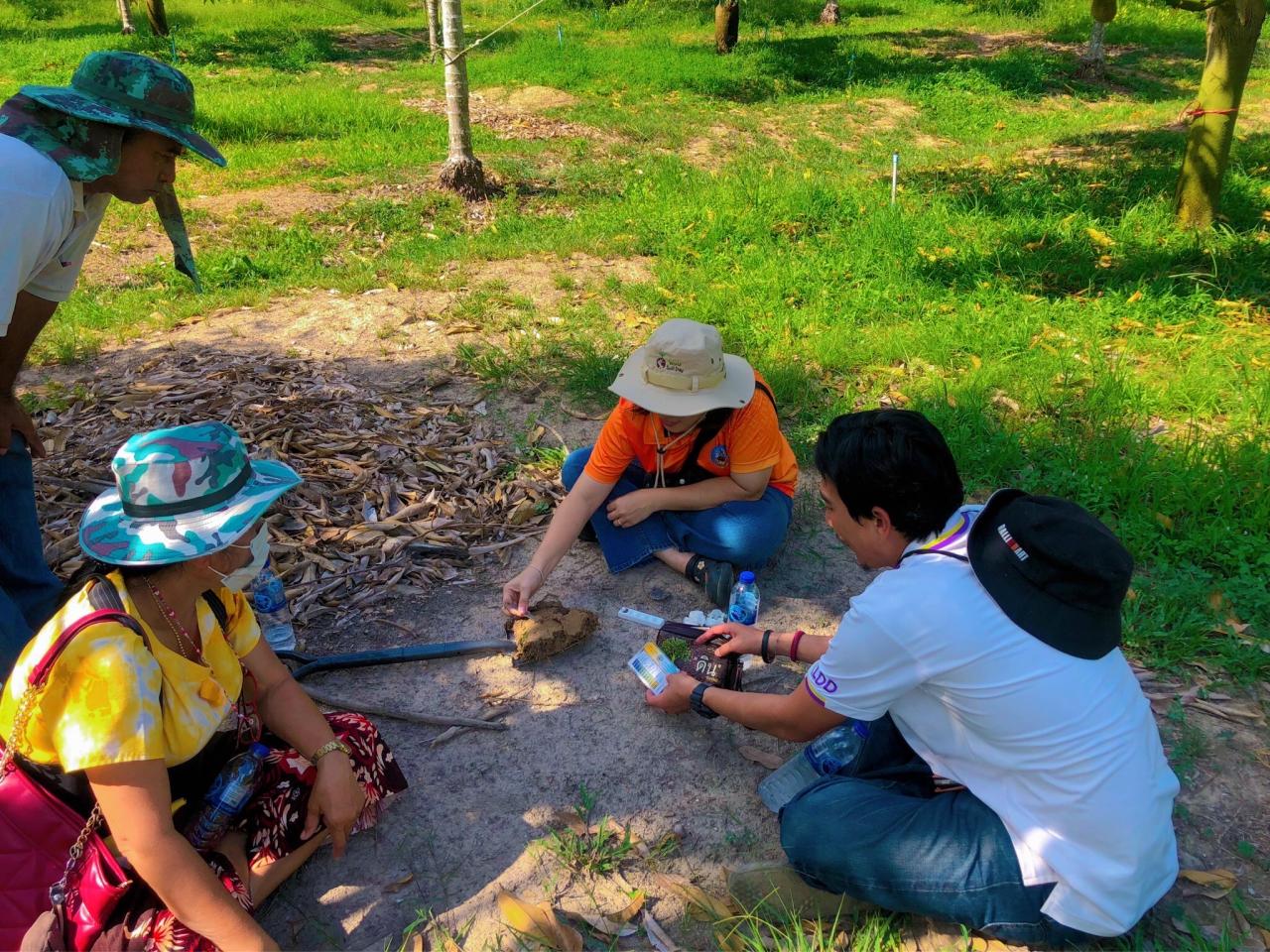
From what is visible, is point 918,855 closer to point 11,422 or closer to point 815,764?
point 815,764

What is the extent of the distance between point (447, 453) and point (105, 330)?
3.07 metres

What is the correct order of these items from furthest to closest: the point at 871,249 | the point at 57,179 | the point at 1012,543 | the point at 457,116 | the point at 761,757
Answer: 1. the point at 457,116
2. the point at 871,249
3. the point at 761,757
4. the point at 57,179
5. the point at 1012,543

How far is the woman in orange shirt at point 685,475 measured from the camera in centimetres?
358

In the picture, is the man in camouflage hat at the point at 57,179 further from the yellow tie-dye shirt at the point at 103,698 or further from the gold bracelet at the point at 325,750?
the gold bracelet at the point at 325,750

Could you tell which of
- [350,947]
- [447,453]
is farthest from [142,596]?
[447,453]

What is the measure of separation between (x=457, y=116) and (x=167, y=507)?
7527 millimetres

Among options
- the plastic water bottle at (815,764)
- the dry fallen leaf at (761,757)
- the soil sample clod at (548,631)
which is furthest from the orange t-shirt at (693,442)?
the plastic water bottle at (815,764)

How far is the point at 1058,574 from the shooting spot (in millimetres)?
2086

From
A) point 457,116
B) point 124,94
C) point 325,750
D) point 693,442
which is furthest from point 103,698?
point 457,116

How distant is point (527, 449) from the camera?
506 cm

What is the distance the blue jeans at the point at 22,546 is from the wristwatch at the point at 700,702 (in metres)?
2.22

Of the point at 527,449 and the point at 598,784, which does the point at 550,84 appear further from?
the point at 598,784

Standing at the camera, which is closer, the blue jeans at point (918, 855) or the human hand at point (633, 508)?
the blue jeans at point (918, 855)

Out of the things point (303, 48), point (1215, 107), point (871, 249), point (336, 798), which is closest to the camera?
point (336, 798)
